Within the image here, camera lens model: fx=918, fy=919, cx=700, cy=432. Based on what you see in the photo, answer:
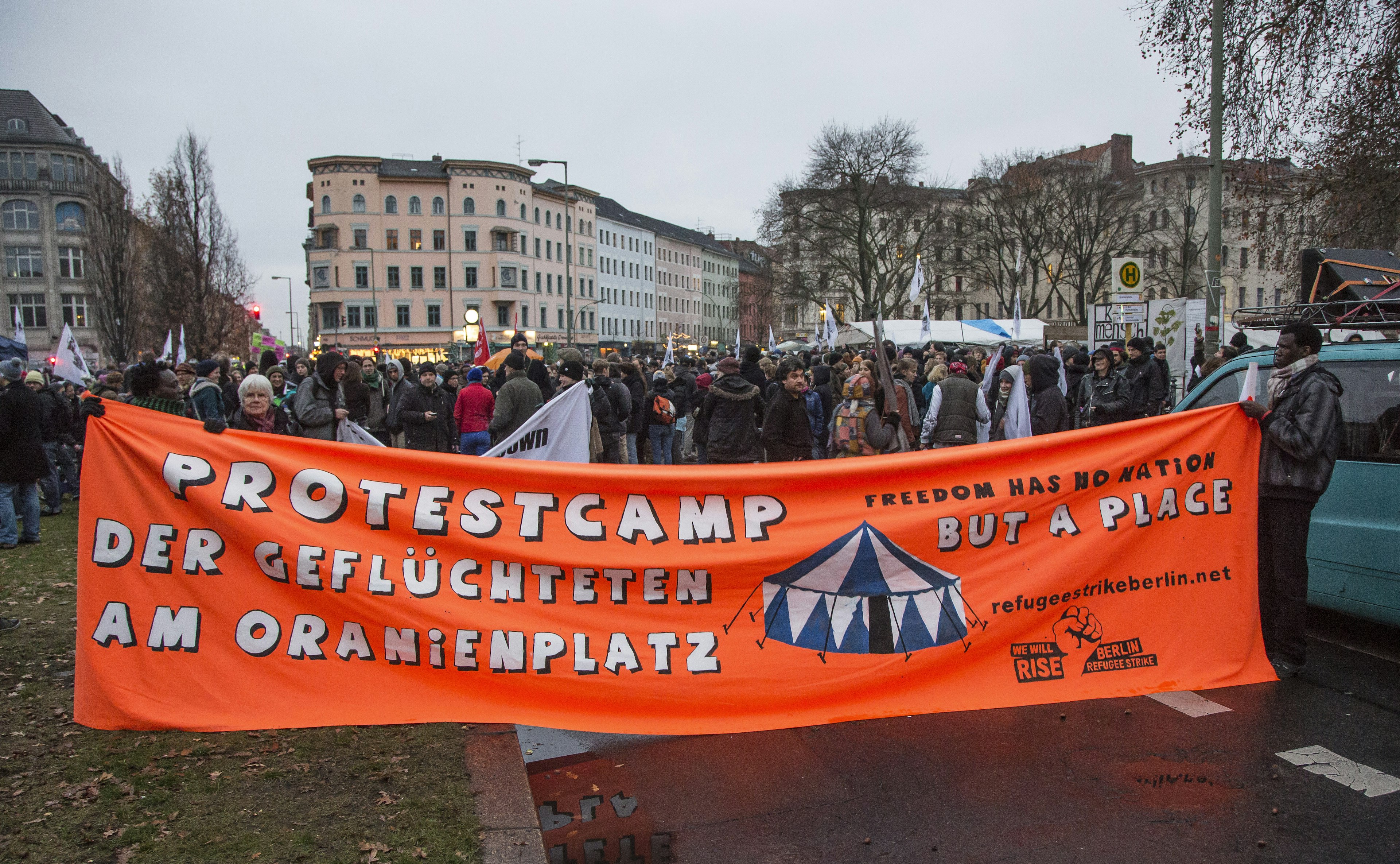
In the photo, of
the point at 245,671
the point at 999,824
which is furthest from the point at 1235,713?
the point at 245,671

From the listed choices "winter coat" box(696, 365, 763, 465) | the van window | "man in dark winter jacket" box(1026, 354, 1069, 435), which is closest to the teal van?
the van window

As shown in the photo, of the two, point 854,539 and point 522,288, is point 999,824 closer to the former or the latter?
point 854,539

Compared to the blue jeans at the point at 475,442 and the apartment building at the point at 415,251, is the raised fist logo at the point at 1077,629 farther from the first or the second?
the apartment building at the point at 415,251

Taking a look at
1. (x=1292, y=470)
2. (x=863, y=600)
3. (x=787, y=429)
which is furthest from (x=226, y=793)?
(x=787, y=429)

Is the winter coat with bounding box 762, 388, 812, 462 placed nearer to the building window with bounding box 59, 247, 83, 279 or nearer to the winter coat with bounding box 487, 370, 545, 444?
the winter coat with bounding box 487, 370, 545, 444

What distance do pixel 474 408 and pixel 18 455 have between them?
4569mm

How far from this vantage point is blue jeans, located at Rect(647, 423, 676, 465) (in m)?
13.4

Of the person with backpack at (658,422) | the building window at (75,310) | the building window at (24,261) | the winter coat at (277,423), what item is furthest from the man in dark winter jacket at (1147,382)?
the building window at (24,261)

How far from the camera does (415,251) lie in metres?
85.4

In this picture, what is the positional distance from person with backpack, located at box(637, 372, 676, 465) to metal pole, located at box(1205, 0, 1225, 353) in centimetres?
823

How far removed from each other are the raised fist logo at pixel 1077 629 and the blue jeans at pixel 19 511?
9918 mm

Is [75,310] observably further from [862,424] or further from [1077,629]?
[1077,629]

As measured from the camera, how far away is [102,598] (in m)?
4.07

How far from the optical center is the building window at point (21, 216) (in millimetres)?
76750
